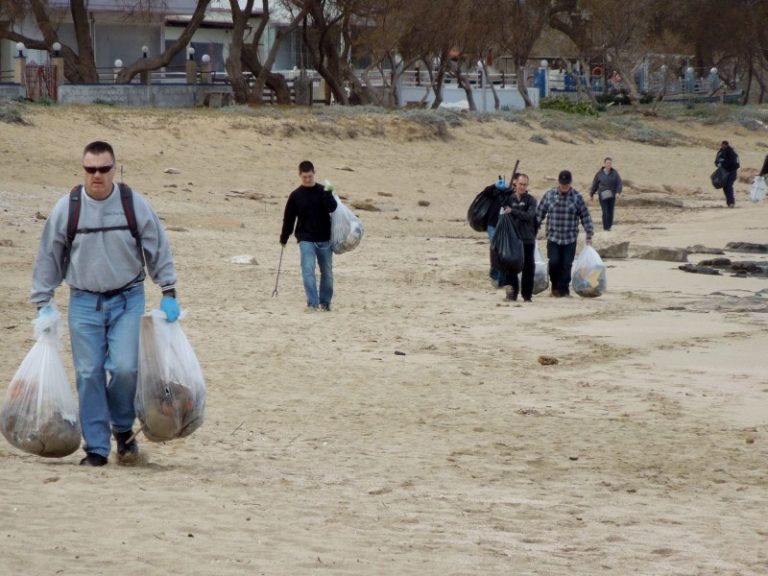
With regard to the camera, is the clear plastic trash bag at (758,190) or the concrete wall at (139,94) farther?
the concrete wall at (139,94)

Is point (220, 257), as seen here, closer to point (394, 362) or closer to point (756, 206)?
point (394, 362)

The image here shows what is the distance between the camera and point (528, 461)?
7758 mm

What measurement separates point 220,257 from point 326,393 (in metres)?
8.75

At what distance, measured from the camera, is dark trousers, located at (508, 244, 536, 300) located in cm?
1431

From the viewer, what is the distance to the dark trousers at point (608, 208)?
23.0 metres

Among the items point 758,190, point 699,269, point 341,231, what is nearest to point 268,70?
point 758,190

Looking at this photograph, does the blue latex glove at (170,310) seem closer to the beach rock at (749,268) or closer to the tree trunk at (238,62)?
the beach rock at (749,268)

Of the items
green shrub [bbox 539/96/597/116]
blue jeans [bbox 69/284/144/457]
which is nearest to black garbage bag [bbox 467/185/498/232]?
blue jeans [bbox 69/284/144/457]

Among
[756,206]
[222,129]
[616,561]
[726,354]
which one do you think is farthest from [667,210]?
[616,561]

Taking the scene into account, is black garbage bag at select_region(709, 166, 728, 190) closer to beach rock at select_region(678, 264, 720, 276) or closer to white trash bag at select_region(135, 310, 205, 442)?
beach rock at select_region(678, 264, 720, 276)

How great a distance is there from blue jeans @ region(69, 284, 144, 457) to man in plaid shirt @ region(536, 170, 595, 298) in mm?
8482

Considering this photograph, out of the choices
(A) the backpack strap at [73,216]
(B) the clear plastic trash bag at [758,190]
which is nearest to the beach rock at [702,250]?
(B) the clear plastic trash bag at [758,190]

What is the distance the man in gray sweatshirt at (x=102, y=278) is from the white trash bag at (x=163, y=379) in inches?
3.8

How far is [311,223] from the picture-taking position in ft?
43.5
